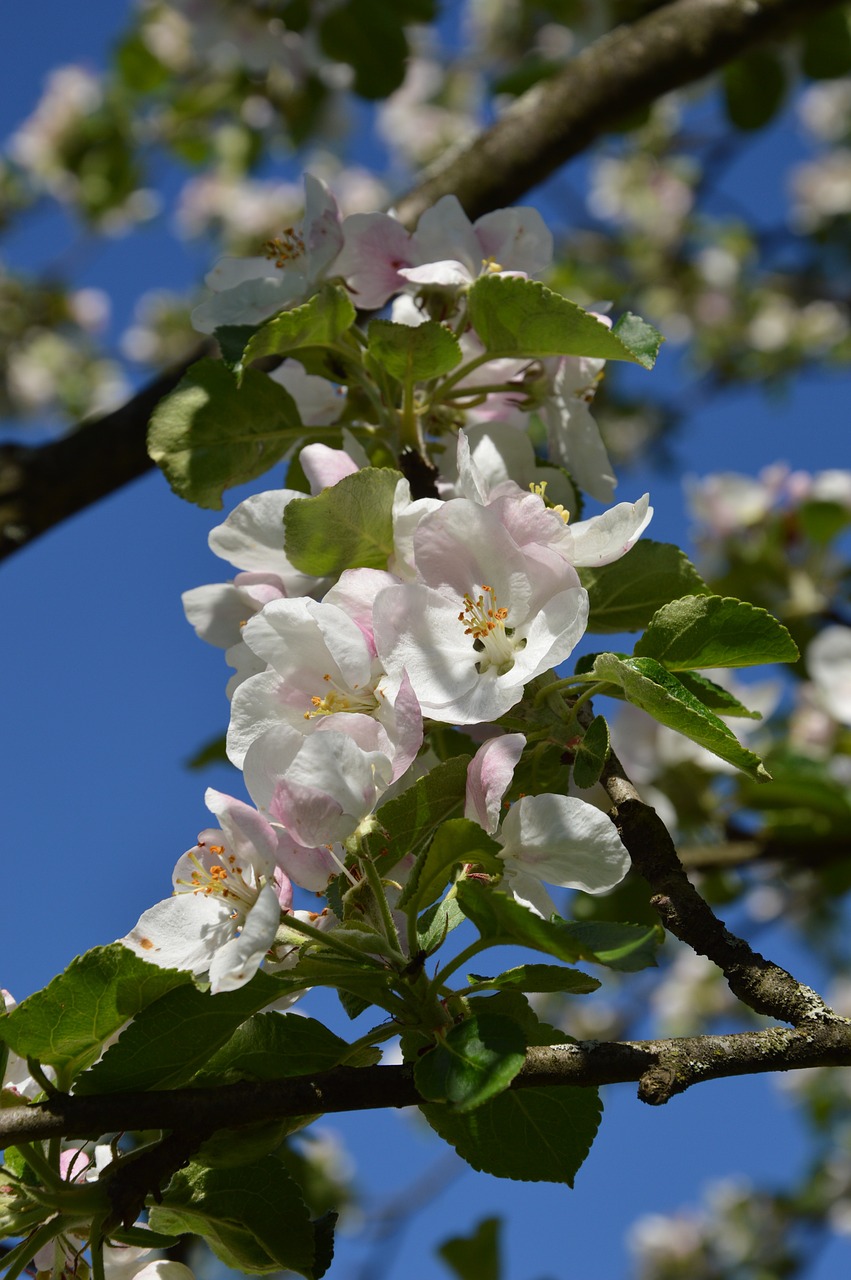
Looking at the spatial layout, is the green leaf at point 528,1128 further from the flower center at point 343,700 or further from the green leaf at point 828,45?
the green leaf at point 828,45

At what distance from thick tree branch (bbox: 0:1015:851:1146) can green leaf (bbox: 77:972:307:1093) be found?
10 mm

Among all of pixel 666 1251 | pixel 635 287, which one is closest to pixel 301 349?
pixel 635 287

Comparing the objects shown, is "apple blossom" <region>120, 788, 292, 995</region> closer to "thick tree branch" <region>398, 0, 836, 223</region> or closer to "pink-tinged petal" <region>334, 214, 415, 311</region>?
"pink-tinged petal" <region>334, 214, 415, 311</region>

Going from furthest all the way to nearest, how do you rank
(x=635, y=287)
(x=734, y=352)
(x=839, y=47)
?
(x=734, y=352) < (x=635, y=287) < (x=839, y=47)

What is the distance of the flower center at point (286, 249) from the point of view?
3.60 feet

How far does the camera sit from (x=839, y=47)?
92.6 inches

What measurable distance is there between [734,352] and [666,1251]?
4.29 m

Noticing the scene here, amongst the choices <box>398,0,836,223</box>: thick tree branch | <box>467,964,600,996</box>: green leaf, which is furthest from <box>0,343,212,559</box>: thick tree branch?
<box>467,964,600,996</box>: green leaf

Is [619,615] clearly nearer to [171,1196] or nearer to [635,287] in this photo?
[171,1196]

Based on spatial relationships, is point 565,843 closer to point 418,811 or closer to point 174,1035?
point 418,811

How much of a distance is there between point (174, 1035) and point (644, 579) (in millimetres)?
489

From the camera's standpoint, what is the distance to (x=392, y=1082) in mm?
709

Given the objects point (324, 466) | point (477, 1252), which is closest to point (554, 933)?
point (324, 466)

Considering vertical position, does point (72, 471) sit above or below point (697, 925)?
above
